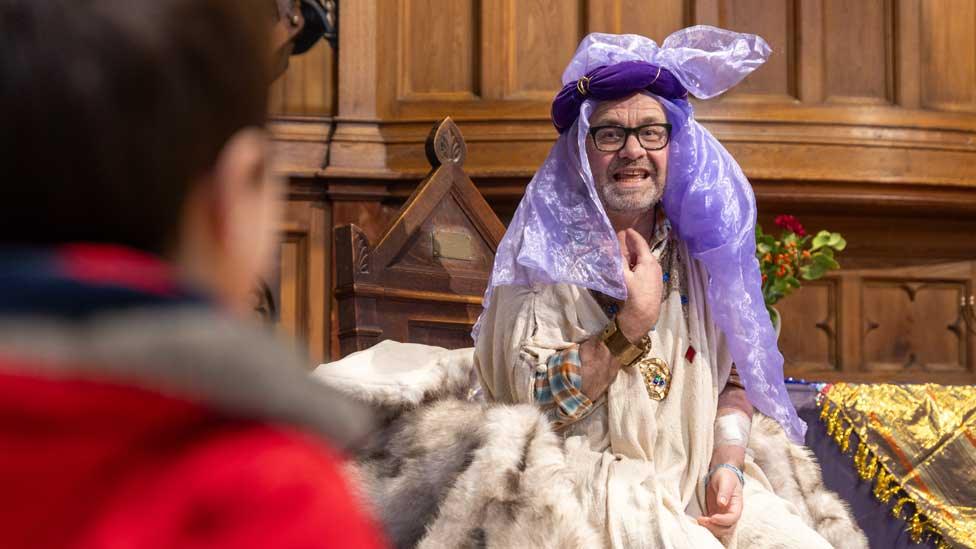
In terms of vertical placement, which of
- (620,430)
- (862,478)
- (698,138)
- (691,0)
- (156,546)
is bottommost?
(862,478)

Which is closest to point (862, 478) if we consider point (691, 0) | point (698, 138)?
point (698, 138)

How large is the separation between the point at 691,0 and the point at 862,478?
2.18 m

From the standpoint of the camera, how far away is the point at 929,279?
207 inches

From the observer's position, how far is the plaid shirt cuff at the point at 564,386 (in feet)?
8.63

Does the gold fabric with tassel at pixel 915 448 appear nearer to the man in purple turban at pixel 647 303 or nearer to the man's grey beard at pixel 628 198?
the man in purple turban at pixel 647 303

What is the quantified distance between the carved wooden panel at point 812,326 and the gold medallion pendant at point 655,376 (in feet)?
8.05

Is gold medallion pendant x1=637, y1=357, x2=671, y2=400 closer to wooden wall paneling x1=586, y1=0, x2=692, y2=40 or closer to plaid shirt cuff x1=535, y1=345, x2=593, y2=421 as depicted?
plaid shirt cuff x1=535, y1=345, x2=593, y2=421

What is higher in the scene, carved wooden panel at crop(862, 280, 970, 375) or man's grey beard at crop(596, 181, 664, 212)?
man's grey beard at crop(596, 181, 664, 212)

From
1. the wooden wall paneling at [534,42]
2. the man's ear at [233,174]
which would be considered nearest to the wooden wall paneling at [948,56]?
the wooden wall paneling at [534,42]

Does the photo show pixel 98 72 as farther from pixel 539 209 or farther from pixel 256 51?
pixel 539 209

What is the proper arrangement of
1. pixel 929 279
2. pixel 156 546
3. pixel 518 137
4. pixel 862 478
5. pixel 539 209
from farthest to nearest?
pixel 929 279
pixel 518 137
pixel 862 478
pixel 539 209
pixel 156 546

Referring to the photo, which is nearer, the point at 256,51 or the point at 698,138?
the point at 256,51

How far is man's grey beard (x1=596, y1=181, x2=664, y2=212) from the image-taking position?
2.83 meters

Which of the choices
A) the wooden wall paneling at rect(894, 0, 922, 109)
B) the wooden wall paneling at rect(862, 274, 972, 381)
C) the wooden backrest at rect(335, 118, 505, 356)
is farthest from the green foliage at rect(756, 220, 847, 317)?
the wooden wall paneling at rect(894, 0, 922, 109)
